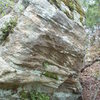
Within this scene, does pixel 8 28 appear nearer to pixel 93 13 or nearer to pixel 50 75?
pixel 50 75

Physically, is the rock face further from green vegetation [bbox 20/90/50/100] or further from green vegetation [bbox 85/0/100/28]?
green vegetation [bbox 85/0/100/28]

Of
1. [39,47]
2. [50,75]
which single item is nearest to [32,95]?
[50,75]

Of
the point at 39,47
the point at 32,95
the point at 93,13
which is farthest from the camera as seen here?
the point at 93,13

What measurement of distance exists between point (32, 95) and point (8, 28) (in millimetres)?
1954

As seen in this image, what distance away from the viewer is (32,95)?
5.15 metres

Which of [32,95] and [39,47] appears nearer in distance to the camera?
[39,47]

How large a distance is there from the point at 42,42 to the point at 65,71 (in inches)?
51.1

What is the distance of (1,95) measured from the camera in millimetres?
4555

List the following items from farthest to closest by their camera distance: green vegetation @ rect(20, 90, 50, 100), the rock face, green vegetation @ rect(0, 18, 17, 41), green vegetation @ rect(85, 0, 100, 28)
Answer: green vegetation @ rect(85, 0, 100, 28) → green vegetation @ rect(20, 90, 50, 100) → green vegetation @ rect(0, 18, 17, 41) → the rock face

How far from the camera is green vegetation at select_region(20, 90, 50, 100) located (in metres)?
5.02

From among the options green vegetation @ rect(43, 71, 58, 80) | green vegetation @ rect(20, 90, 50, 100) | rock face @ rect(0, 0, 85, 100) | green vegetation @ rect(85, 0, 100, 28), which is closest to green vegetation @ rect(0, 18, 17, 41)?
rock face @ rect(0, 0, 85, 100)

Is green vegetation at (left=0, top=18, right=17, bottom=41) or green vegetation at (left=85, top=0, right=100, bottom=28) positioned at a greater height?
green vegetation at (left=85, top=0, right=100, bottom=28)

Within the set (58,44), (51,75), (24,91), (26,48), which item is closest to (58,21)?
(58,44)

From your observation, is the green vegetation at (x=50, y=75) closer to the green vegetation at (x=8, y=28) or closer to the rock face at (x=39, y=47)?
the rock face at (x=39, y=47)
